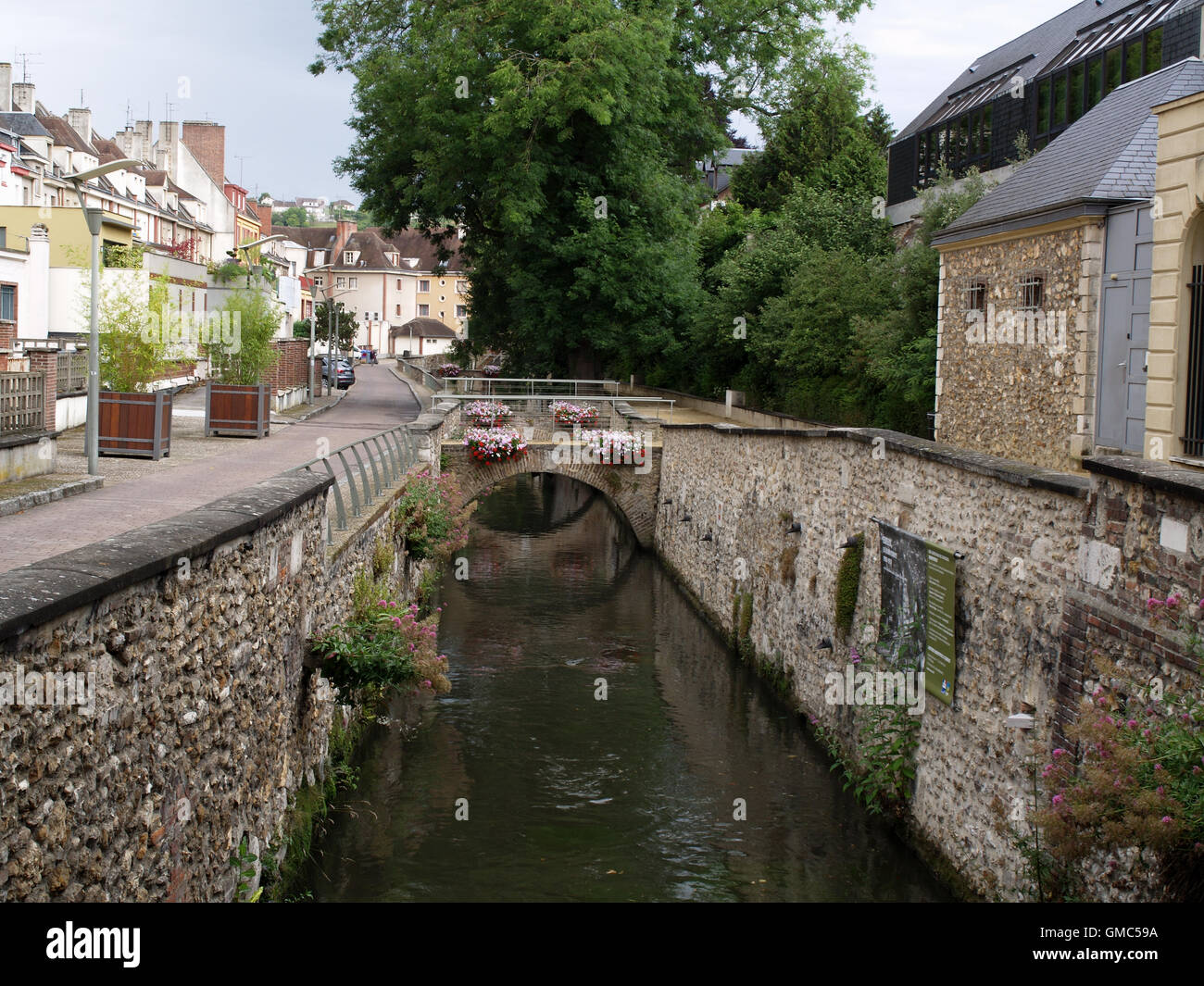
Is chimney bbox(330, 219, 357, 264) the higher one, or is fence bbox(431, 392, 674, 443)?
chimney bbox(330, 219, 357, 264)

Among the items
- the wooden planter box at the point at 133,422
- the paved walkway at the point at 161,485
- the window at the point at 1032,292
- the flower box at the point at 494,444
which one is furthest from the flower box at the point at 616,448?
the window at the point at 1032,292

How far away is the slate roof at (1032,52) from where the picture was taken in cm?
2759

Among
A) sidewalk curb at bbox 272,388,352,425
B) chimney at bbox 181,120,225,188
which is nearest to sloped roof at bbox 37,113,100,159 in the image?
chimney at bbox 181,120,225,188

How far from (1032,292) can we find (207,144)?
61799 mm

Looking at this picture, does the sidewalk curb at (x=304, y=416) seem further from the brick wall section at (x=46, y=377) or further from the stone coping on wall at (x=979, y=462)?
the stone coping on wall at (x=979, y=462)

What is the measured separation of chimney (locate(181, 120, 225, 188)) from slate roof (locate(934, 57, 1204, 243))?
58.9 m

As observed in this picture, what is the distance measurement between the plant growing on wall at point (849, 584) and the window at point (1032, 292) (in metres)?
5.00

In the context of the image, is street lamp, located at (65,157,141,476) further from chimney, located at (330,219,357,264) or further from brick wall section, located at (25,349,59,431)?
chimney, located at (330,219,357,264)

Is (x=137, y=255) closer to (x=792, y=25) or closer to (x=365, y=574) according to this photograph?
(x=365, y=574)

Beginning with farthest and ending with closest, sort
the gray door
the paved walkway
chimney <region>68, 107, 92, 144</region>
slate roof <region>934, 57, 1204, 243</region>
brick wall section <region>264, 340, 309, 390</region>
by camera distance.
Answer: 1. chimney <region>68, 107, 92, 144</region>
2. brick wall section <region>264, 340, 309, 390</region>
3. slate roof <region>934, 57, 1204, 243</region>
4. the gray door
5. the paved walkway

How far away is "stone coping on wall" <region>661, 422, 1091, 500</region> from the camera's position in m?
7.79

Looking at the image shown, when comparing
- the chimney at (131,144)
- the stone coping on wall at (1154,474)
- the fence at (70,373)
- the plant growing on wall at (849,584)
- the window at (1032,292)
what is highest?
the chimney at (131,144)

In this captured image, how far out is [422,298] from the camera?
114m

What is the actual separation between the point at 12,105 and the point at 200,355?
29.7 metres
